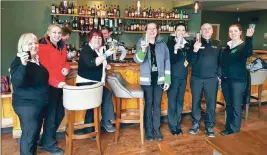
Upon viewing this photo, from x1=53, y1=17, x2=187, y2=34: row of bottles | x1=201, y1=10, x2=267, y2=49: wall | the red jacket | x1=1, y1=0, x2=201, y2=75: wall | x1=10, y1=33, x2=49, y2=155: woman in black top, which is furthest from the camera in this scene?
x1=201, y1=10, x2=267, y2=49: wall

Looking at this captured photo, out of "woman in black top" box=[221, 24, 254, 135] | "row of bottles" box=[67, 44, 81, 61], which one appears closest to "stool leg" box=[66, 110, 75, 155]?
"row of bottles" box=[67, 44, 81, 61]

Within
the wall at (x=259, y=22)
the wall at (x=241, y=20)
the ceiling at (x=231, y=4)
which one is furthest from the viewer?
the wall at (x=241, y=20)

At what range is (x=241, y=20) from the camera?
10.8 meters

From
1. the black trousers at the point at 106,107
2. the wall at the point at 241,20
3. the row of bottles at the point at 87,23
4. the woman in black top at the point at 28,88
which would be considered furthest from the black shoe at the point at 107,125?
the wall at the point at 241,20

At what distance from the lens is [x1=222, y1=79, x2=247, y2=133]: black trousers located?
2.96m

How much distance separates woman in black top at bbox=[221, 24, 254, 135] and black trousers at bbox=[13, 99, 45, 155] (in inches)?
86.9

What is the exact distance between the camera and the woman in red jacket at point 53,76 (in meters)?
2.46

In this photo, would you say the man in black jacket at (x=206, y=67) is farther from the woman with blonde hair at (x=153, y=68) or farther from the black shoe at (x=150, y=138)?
the black shoe at (x=150, y=138)

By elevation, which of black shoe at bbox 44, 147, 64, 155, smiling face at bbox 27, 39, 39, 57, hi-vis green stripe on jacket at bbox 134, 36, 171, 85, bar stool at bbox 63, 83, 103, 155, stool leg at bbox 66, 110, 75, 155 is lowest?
black shoe at bbox 44, 147, 64, 155

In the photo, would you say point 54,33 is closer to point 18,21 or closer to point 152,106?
point 152,106

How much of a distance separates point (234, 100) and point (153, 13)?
4.09 m

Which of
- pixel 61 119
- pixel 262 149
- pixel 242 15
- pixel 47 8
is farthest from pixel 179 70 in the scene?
→ pixel 242 15

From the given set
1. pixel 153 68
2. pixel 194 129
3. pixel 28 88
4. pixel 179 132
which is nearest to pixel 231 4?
pixel 194 129

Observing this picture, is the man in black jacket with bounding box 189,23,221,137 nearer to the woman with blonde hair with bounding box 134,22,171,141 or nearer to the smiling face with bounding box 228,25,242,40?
the smiling face with bounding box 228,25,242,40
